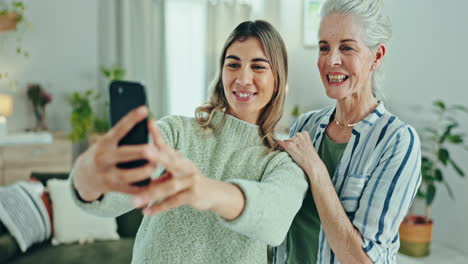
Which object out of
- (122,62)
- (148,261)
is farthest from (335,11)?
(122,62)

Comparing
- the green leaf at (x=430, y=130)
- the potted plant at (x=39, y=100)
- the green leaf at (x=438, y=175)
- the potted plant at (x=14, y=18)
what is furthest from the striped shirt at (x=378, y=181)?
the potted plant at (x=14, y=18)

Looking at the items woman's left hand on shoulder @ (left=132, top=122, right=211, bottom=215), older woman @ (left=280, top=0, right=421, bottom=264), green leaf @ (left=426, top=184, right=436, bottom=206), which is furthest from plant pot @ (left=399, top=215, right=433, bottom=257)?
woman's left hand on shoulder @ (left=132, top=122, right=211, bottom=215)

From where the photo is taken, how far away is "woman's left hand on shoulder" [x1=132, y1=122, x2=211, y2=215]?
62 centimetres

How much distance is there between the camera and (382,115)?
1.29 m

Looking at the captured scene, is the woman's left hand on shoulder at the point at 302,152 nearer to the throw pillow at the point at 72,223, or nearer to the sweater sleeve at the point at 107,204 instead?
the sweater sleeve at the point at 107,204

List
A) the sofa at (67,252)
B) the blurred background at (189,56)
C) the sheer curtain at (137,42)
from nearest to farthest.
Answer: the sofa at (67,252) < the blurred background at (189,56) < the sheer curtain at (137,42)

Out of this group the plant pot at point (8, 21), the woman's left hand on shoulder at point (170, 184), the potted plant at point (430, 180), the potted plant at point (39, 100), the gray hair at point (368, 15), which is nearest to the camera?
the woman's left hand on shoulder at point (170, 184)

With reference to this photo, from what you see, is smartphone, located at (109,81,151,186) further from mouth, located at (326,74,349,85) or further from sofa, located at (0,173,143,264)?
sofa, located at (0,173,143,264)

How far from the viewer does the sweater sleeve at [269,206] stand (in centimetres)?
77

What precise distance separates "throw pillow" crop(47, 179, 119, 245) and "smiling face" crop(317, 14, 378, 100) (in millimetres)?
2090

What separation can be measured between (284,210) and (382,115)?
1.87ft

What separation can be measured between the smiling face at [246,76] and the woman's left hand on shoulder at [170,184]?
455 millimetres

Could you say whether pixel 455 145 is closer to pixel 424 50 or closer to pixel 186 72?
pixel 424 50

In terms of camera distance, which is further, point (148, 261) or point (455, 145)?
point (455, 145)
